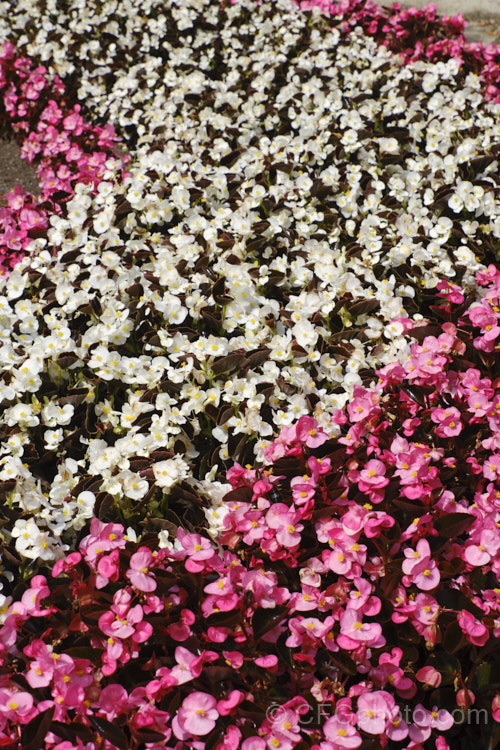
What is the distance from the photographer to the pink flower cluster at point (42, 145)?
327cm

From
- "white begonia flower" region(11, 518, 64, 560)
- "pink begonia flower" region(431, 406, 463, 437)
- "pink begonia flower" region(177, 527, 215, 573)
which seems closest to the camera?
"pink begonia flower" region(177, 527, 215, 573)

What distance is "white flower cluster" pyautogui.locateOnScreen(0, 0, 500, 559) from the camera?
2109mm

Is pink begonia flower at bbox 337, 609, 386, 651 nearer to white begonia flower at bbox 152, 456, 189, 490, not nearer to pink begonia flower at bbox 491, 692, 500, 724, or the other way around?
A: pink begonia flower at bbox 491, 692, 500, 724

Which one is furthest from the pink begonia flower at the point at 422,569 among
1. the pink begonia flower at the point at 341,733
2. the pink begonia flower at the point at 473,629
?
the pink begonia flower at the point at 341,733

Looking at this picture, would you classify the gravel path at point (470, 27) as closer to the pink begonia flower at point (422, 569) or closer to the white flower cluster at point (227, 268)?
the white flower cluster at point (227, 268)

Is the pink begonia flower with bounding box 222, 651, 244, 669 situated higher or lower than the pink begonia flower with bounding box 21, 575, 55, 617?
higher

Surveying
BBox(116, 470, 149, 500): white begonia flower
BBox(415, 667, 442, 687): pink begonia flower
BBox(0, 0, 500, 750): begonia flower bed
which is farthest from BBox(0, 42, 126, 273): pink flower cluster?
BBox(415, 667, 442, 687): pink begonia flower

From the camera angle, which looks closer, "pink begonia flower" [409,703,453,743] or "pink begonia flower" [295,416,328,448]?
"pink begonia flower" [409,703,453,743]

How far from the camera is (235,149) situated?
11.6ft

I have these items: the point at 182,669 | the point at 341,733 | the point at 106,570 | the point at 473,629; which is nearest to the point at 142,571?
the point at 106,570

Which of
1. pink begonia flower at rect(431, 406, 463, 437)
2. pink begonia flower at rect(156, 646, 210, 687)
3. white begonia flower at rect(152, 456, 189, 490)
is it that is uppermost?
pink begonia flower at rect(431, 406, 463, 437)

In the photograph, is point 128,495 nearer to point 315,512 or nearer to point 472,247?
point 315,512

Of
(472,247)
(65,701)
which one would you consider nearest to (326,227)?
(472,247)

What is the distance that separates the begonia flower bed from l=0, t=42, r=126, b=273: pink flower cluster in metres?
0.05
